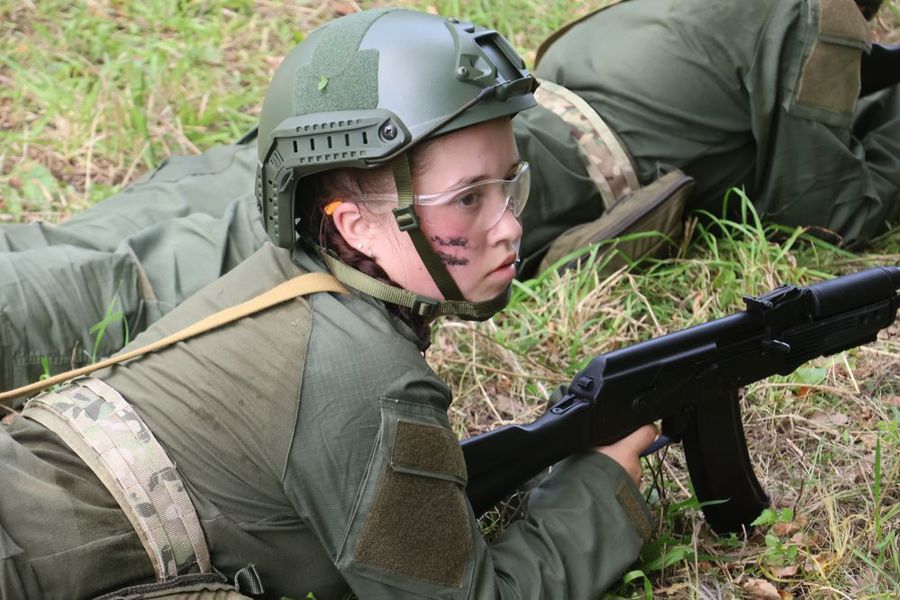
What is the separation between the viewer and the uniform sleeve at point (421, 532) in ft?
7.50

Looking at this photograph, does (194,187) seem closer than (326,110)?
No

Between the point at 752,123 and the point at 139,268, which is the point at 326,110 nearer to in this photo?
the point at 139,268

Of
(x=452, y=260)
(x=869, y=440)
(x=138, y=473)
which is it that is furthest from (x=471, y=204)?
(x=869, y=440)

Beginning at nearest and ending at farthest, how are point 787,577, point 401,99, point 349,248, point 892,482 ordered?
1. point 401,99
2. point 349,248
3. point 787,577
4. point 892,482

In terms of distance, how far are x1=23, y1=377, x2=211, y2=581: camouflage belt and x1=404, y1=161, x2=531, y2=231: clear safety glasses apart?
82 cm

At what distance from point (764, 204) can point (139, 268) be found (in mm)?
2640

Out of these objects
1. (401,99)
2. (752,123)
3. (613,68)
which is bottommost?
(752,123)

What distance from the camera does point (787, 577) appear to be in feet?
9.25

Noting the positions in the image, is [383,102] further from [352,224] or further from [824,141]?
[824,141]

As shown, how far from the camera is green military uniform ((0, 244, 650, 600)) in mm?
2252

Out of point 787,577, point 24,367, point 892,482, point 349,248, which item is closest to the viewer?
point 349,248

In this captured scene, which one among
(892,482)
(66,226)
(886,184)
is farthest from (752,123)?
(66,226)

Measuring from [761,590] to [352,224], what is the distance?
1.44 metres

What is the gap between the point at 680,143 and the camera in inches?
177
